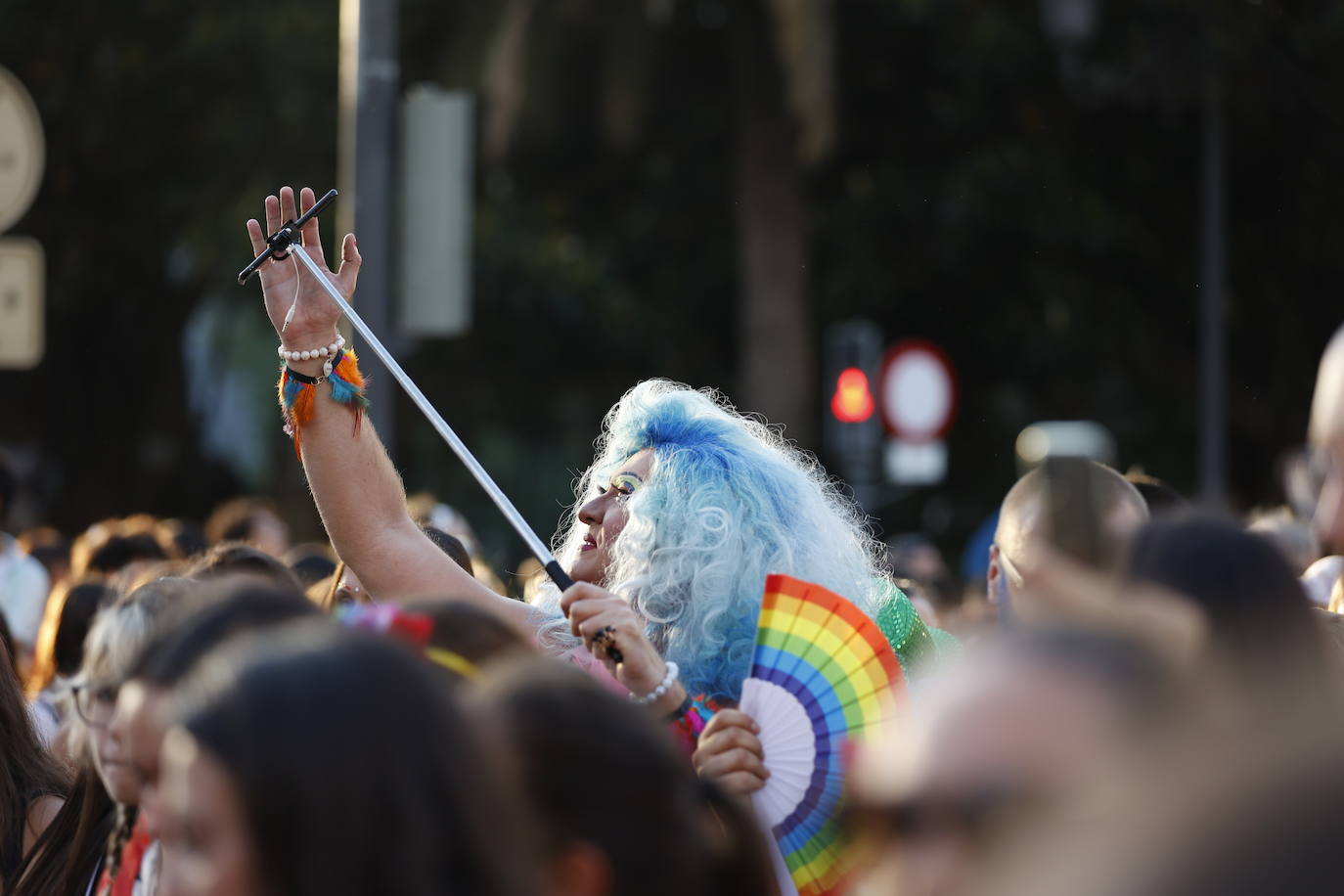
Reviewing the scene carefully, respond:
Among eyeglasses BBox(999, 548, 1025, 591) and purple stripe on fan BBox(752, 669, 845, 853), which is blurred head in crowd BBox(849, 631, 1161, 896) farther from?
eyeglasses BBox(999, 548, 1025, 591)

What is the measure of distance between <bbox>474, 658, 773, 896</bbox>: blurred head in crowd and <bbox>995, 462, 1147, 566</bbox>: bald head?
0.75 m

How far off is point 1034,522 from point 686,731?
0.73 m

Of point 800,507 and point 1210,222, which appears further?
point 1210,222

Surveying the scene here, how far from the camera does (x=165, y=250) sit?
731 inches

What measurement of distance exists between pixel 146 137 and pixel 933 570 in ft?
34.8

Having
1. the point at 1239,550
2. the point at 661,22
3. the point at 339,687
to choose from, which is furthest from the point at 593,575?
the point at 661,22

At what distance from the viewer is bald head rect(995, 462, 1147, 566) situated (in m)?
2.40

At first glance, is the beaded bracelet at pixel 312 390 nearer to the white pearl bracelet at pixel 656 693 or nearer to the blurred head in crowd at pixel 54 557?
the white pearl bracelet at pixel 656 693

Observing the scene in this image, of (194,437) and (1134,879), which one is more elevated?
(194,437)

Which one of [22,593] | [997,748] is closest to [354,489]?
[997,748]

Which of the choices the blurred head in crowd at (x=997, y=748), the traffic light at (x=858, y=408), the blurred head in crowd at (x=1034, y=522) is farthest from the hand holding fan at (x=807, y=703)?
the traffic light at (x=858, y=408)

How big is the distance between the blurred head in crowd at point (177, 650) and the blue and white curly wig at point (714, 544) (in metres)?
1.10

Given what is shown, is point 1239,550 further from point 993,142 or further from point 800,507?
point 993,142

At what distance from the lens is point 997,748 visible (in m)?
1.48
